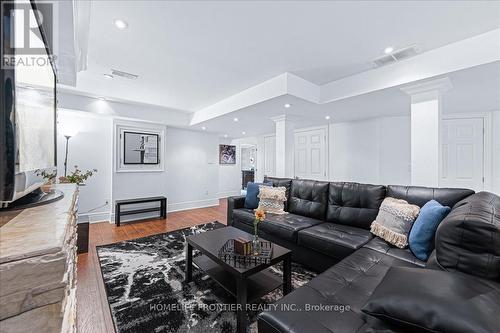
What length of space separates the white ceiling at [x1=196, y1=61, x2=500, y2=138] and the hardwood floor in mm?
2209

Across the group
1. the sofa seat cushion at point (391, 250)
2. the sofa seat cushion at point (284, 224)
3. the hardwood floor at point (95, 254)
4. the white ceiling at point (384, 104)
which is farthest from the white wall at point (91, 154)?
the sofa seat cushion at point (391, 250)

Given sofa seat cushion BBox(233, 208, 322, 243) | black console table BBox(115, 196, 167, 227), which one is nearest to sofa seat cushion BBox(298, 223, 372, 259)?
sofa seat cushion BBox(233, 208, 322, 243)

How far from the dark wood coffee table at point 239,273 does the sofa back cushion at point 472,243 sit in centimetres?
105

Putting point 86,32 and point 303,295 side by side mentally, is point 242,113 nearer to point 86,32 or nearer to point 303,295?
point 86,32

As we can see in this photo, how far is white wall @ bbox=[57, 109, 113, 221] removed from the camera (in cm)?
412

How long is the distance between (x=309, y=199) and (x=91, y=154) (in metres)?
4.32

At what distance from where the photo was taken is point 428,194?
7.08 feet

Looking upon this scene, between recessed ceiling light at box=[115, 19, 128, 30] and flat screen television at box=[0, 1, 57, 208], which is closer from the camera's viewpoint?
flat screen television at box=[0, 1, 57, 208]

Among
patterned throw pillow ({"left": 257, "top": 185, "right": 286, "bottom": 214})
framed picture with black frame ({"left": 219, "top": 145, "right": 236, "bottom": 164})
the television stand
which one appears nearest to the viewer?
the television stand

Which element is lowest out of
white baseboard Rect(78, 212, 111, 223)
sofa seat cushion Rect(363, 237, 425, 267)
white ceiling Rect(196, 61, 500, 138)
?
white baseboard Rect(78, 212, 111, 223)

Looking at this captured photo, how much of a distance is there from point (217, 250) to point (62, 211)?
1248 mm

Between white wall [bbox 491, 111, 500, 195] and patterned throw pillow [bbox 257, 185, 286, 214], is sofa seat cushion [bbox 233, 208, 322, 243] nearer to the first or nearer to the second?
patterned throw pillow [bbox 257, 185, 286, 214]

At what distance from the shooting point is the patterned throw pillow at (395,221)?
6.46ft

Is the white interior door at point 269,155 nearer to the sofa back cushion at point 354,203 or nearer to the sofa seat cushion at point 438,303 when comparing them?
the sofa back cushion at point 354,203
